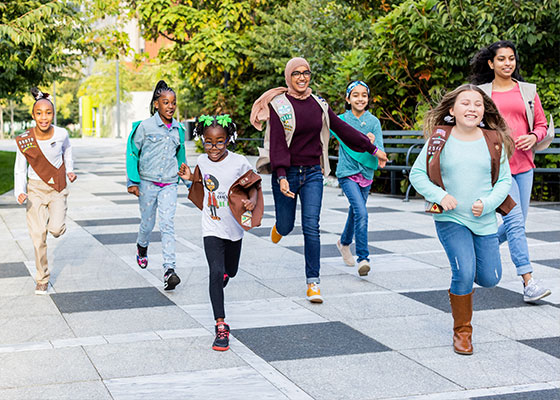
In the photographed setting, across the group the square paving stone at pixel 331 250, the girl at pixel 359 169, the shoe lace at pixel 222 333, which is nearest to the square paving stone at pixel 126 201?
the square paving stone at pixel 331 250

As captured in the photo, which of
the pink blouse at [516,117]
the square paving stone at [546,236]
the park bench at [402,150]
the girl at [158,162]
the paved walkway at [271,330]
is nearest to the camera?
the paved walkway at [271,330]

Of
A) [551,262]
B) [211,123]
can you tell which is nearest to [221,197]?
[211,123]

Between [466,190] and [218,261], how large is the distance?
157cm

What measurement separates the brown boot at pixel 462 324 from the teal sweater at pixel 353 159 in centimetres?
256

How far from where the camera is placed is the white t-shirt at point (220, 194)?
5375 millimetres

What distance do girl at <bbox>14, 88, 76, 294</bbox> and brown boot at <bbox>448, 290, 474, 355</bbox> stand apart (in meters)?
3.38

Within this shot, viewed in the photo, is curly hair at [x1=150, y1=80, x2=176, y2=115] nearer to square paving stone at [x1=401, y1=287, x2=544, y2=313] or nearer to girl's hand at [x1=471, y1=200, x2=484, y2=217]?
square paving stone at [x1=401, y1=287, x2=544, y2=313]

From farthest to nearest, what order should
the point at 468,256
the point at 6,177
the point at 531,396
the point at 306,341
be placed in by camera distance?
1. the point at 6,177
2. the point at 306,341
3. the point at 468,256
4. the point at 531,396

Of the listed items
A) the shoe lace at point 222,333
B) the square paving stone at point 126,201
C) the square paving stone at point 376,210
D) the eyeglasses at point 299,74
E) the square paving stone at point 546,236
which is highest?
Answer: the eyeglasses at point 299,74

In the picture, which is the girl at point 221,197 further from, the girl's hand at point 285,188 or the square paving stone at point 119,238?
the square paving stone at point 119,238

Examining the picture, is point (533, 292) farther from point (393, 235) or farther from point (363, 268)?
point (393, 235)

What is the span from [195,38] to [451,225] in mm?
20618

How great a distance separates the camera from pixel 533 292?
20.3ft

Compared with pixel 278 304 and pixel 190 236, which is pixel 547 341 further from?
pixel 190 236
